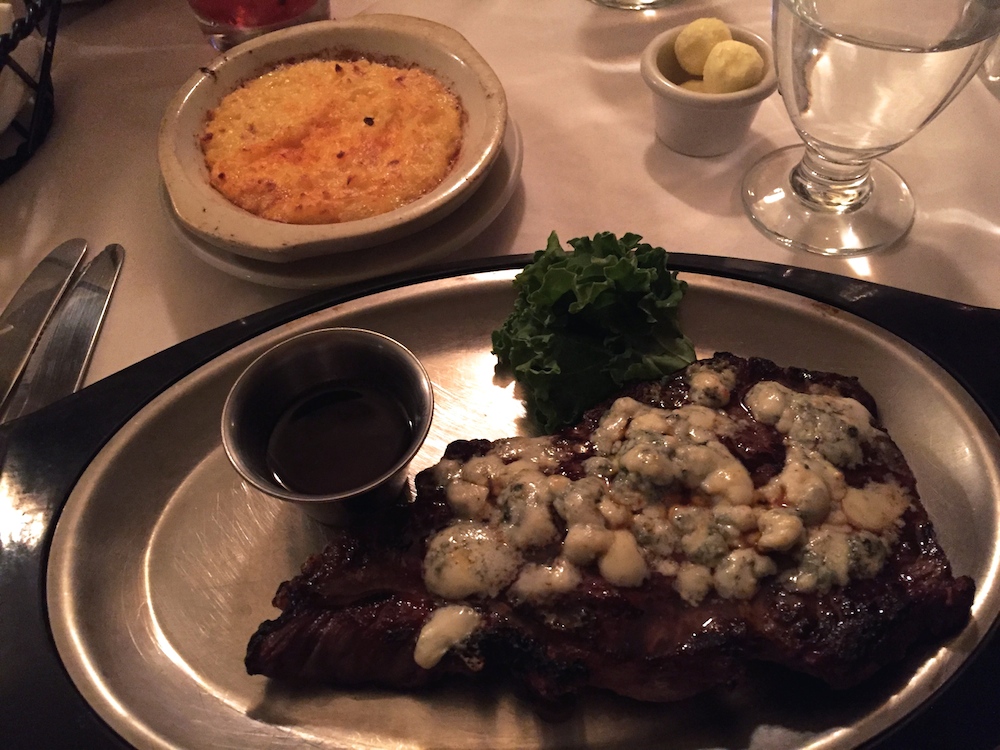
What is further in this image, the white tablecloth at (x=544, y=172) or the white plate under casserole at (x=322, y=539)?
the white tablecloth at (x=544, y=172)

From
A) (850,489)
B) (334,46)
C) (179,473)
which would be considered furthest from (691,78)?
(179,473)

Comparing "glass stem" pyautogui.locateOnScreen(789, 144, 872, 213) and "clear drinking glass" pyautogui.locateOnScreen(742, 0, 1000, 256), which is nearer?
"clear drinking glass" pyautogui.locateOnScreen(742, 0, 1000, 256)

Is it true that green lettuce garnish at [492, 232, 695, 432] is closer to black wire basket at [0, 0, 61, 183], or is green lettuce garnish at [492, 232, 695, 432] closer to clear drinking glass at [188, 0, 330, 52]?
clear drinking glass at [188, 0, 330, 52]

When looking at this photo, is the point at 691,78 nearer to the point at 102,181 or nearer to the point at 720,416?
the point at 720,416

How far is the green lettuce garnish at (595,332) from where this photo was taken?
185 cm

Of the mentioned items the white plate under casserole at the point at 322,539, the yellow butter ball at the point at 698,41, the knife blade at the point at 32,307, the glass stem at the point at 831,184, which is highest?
the yellow butter ball at the point at 698,41

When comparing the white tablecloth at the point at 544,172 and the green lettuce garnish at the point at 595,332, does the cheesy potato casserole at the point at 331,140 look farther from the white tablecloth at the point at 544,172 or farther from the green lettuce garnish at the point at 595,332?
the green lettuce garnish at the point at 595,332

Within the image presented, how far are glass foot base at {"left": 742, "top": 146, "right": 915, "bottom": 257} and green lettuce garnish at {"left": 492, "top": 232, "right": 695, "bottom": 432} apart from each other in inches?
26.3

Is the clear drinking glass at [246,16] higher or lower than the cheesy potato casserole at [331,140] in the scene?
higher

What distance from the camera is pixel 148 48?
3232mm

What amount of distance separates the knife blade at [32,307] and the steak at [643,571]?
1158mm

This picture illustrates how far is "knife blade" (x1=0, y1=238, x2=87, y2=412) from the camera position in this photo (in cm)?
204

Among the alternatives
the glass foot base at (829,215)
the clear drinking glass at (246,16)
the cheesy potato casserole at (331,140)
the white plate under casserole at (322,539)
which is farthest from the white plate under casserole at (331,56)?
the glass foot base at (829,215)

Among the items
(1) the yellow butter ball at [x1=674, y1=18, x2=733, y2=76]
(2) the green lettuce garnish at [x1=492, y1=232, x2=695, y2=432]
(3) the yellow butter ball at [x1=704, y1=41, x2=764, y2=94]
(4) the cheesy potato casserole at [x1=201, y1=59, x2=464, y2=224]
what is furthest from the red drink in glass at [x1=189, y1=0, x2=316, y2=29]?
(2) the green lettuce garnish at [x1=492, y1=232, x2=695, y2=432]
